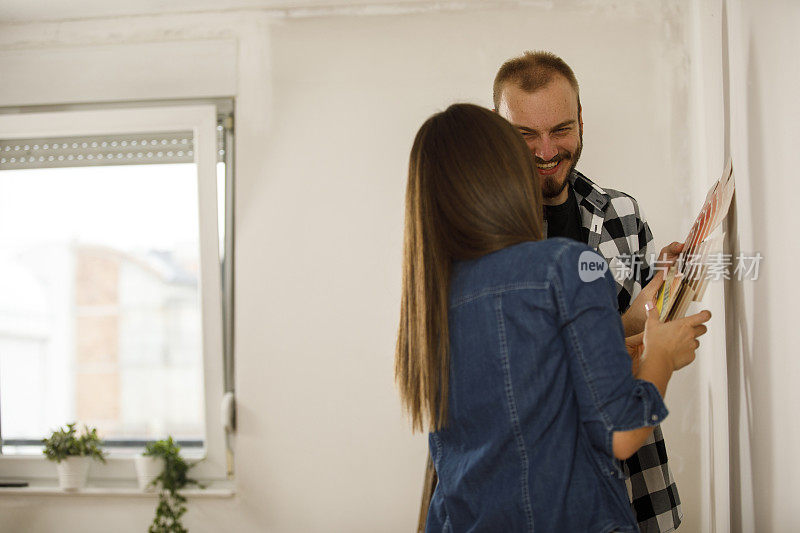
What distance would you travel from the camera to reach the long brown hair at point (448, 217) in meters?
1.07

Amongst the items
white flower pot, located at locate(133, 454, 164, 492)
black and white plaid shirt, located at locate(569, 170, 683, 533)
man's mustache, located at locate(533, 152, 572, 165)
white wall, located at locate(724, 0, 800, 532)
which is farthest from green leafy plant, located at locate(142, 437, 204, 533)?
white wall, located at locate(724, 0, 800, 532)

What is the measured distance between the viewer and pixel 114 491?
2.52 metres

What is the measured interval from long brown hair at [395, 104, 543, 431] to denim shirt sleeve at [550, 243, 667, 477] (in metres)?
0.12

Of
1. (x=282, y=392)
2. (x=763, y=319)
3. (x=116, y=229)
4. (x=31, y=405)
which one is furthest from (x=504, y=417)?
(x=31, y=405)

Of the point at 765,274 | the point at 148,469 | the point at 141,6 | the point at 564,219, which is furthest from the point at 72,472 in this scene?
the point at 765,274

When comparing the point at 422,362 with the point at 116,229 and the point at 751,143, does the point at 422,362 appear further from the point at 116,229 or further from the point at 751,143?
the point at 116,229

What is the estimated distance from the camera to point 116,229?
2688 millimetres

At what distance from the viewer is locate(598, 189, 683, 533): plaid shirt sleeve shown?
1552 mm

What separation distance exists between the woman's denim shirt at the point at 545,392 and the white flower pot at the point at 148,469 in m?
1.73

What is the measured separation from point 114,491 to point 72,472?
6.6 inches

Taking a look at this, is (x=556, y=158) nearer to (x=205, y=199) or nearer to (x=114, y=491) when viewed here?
(x=205, y=199)

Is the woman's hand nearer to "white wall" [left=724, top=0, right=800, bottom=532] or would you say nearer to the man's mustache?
"white wall" [left=724, top=0, right=800, bottom=532]

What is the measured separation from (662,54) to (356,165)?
110cm

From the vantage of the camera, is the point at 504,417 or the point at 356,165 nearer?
the point at 504,417
